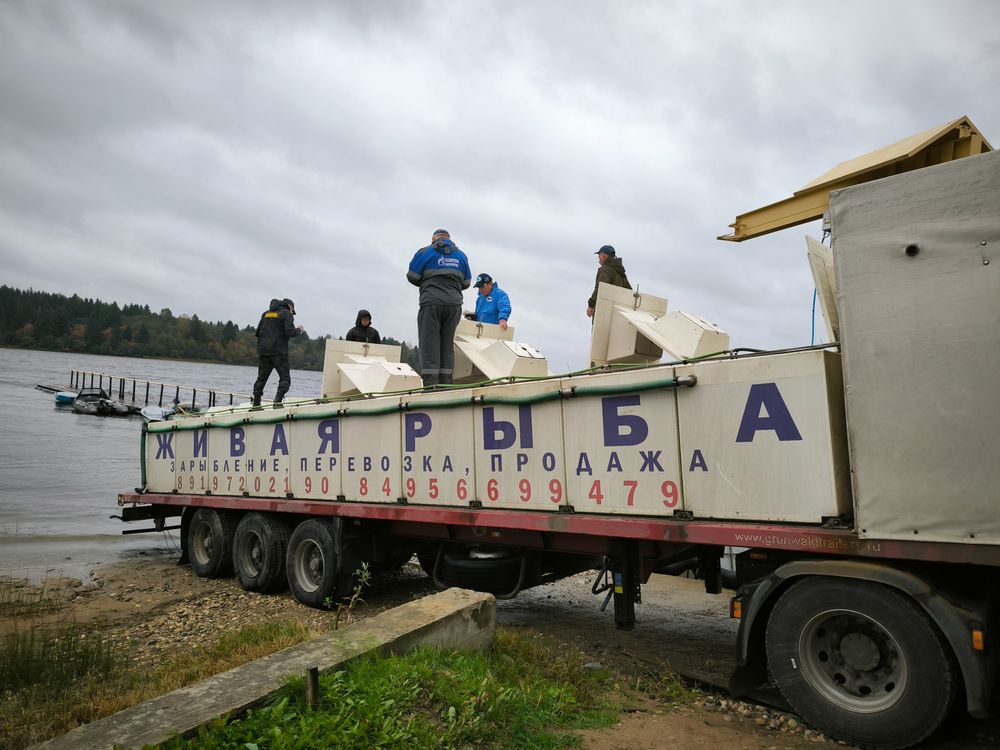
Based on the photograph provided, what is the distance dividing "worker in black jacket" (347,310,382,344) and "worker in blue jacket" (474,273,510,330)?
1658 mm

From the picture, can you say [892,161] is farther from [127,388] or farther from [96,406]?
[127,388]

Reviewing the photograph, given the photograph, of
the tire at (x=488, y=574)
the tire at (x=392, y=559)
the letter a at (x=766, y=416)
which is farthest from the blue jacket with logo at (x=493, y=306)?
the letter a at (x=766, y=416)

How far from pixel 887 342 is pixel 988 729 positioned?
2.47 metres

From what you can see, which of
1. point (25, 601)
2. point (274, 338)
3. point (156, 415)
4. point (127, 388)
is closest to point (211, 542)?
point (25, 601)

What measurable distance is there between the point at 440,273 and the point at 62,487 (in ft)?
61.5

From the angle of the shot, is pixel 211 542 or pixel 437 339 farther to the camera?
pixel 211 542

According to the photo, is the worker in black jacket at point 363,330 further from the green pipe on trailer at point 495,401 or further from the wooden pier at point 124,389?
the wooden pier at point 124,389

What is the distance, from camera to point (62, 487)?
66.7ft

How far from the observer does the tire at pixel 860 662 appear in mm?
3605

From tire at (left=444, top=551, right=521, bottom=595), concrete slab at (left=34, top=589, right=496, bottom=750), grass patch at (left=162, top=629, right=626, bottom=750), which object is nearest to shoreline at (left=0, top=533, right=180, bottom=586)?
tire at (left=444, top=551, right=521, bottom=595)

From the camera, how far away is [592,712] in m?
4.32

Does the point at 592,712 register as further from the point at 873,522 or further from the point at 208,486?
the point at 208,486

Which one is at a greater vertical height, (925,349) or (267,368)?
(267,368)

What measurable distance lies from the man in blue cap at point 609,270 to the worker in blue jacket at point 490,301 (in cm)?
239
